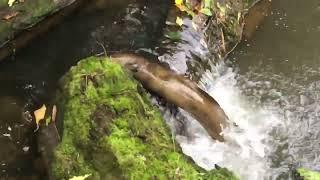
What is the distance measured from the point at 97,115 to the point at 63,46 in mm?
2607

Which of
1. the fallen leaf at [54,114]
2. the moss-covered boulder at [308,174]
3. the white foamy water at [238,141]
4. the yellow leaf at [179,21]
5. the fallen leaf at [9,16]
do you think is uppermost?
the fallen leaf at [9,16]

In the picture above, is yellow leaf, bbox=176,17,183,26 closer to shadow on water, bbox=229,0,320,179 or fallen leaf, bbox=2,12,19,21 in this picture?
shadow on water, bbox=229,0,320,179

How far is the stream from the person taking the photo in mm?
6648

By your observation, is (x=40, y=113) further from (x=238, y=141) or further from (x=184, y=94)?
(x=238, y=141)

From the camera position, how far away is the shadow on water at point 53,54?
6.57m

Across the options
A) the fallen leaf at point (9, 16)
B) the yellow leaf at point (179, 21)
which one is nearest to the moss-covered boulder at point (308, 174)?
the yellow leaf at point (179, 21)

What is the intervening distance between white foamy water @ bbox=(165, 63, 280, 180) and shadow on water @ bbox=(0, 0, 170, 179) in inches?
55.0

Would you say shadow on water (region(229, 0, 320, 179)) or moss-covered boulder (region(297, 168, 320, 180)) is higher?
shadow on water (region(229, 0, 320, 179))

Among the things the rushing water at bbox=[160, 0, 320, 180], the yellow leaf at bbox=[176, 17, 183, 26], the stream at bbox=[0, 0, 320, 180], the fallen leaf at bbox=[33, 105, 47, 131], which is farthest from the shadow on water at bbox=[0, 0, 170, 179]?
the rushing water at bbox=[160, 0, 320, 180]

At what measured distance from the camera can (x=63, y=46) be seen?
7.93m

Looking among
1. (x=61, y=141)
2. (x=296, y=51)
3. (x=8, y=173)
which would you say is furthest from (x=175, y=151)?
(x=296, y=51)

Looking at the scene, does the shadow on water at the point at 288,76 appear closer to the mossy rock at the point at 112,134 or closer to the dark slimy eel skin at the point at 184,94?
the dark slimy eel skin at the point at 184,94

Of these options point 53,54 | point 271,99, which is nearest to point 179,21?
point 271,99

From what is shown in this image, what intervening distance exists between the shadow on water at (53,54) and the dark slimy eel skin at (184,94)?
1086mm
